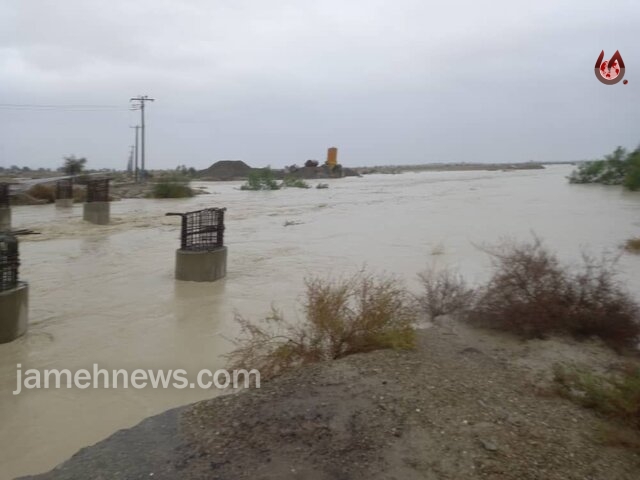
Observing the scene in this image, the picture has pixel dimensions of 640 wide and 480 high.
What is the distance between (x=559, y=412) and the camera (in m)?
4.28

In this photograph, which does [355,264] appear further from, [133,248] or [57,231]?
[57,231]

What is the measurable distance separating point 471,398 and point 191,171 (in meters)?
94.1

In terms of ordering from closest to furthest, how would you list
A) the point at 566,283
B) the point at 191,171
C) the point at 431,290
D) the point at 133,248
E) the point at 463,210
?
1. the point at 566,283
2. the point at 431,290
3. the point at 133,248
4. the point at 463,210
5. the point at 191,171

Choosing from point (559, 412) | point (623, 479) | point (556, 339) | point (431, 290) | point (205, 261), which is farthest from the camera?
point (205, 261)

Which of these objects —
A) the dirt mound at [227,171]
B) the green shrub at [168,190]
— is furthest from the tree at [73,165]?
the dirt mound at [227,171]

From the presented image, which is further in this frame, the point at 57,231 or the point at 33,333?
the point at 57,231

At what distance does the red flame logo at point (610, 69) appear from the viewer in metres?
7.56

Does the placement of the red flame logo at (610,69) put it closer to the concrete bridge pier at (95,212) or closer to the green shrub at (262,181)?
the concrete bridge pier at (95,212)

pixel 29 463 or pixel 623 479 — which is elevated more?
pixel 623 479

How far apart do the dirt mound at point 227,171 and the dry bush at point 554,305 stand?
8887 cm

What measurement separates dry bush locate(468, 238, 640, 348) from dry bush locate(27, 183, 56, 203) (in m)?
35.1

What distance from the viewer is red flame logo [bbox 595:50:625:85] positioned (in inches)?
298

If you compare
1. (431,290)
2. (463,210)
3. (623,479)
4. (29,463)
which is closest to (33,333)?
(29,463)

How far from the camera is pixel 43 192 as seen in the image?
118 ft
